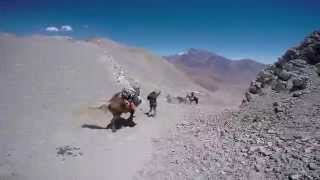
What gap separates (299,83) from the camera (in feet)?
44.2

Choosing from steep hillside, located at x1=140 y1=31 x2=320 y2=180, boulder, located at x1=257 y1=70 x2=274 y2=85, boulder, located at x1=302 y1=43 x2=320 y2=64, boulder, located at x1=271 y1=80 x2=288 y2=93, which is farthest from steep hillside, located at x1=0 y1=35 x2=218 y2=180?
boulder, located at x1=302 y1=43 x2=320 y2=64

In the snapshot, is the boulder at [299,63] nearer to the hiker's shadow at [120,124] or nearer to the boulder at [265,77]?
the boulder at [265,77]

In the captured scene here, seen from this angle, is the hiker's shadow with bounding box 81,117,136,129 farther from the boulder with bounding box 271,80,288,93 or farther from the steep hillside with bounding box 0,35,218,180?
the boulder with bounding box 271,80,288,93

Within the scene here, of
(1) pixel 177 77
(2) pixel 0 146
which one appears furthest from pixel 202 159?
(1) pixel 177 77

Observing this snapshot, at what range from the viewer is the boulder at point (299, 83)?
1331 cm

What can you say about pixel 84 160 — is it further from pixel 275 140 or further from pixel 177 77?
pixel 177 77

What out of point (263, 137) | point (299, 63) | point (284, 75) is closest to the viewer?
point (263, 137)

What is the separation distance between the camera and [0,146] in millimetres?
11039

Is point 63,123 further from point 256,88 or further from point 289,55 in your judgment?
point 289,55

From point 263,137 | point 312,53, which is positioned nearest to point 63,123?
point 263,137

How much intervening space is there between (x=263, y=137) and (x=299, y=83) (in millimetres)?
4084

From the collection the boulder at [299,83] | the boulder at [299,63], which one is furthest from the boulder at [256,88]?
the boulder at [299,83]

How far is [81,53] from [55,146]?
22090mm

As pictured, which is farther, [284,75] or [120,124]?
[284,75]
